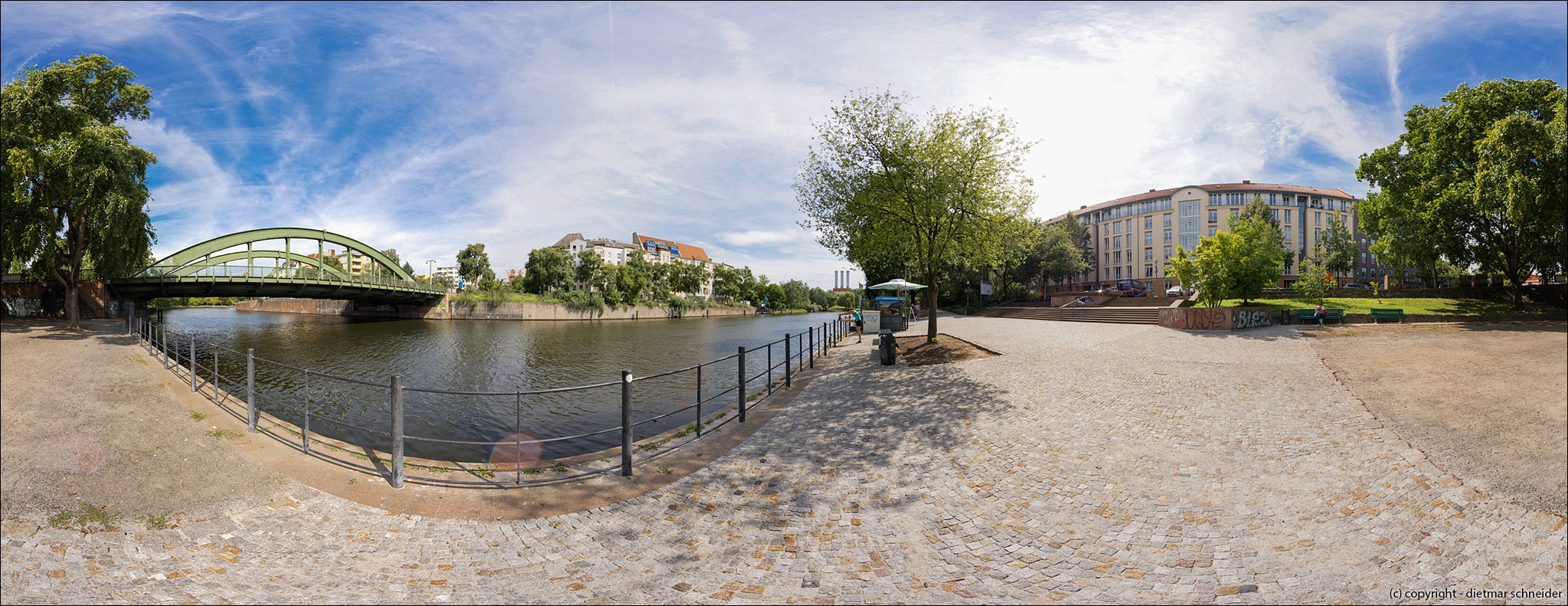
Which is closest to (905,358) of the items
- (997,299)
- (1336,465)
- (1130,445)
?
(1130,445)

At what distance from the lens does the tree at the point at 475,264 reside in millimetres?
83438

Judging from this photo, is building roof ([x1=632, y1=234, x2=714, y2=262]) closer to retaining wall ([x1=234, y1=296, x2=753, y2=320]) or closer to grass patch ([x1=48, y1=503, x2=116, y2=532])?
retaining wall ([x1=234, y1=296, x2=753, y2=320])

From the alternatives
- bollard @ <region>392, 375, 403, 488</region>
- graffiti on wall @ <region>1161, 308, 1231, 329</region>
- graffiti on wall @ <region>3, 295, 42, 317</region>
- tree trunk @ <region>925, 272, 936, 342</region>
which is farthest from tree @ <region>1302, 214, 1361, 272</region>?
graffiti on wall @ <region>3, 295, 42, 317</region>

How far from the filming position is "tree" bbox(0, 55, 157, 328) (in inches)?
567

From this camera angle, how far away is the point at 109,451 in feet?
18.0

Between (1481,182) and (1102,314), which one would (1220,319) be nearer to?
(1102,314)

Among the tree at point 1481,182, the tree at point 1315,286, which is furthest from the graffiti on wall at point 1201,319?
the tree at point 1315,286

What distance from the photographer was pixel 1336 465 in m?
5.27

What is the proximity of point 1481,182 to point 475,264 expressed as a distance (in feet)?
321

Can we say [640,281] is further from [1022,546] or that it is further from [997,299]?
[1022,546]

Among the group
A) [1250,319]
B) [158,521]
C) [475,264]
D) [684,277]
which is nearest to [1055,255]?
[1250,319]

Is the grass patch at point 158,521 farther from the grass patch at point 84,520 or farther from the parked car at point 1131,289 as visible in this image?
the parked car at point 1131,289

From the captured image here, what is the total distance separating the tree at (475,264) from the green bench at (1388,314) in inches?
3663

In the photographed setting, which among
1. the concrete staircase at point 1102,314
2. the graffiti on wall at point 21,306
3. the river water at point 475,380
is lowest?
the river water at point 475,380
